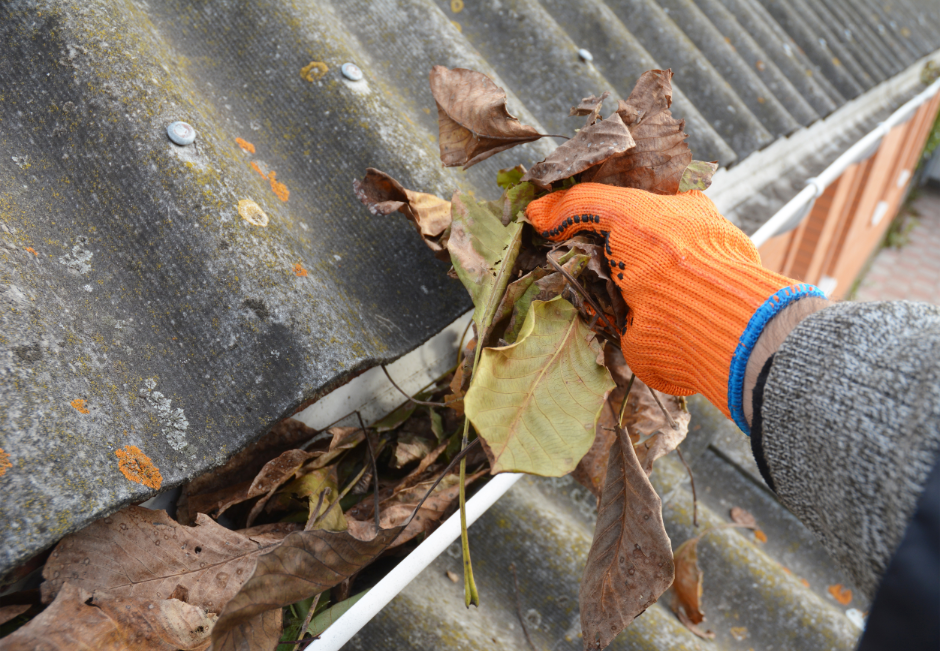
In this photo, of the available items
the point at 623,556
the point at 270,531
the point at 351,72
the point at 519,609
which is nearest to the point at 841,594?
the point at 519,609

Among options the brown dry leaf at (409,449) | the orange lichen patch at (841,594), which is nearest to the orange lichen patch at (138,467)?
the brown dry leaf at (409,449)

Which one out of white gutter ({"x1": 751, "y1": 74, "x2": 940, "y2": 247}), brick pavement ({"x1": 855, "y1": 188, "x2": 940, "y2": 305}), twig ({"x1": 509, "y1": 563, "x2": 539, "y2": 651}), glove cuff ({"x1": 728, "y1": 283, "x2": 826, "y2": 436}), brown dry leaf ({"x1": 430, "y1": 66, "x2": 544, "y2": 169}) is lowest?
brick pavement ({"x1": 855, "y1": 188, "x2": 940, "y2": 305})

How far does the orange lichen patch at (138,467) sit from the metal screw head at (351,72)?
32.5 inches

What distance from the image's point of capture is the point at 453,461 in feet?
2.68

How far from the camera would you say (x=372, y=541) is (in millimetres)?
807

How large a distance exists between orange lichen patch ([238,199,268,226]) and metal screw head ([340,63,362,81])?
39 centimetres

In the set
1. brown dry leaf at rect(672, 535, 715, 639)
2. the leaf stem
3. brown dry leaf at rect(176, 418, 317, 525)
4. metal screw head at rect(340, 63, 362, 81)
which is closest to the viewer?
the leaf stem

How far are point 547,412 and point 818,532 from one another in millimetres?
342

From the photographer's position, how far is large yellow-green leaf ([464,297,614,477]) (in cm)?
69

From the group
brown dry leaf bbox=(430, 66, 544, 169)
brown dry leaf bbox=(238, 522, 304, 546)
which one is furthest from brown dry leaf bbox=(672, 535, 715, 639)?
brown dry leaf bbox=(430, 66, 544, 169)

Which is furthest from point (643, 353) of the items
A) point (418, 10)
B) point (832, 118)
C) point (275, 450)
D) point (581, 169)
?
point (832, 118)

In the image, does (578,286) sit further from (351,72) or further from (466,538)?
(351,72)

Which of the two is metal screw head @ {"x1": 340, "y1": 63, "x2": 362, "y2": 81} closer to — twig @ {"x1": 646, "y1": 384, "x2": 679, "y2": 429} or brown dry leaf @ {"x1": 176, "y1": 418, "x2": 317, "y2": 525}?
brown dry leaf @ {"x1": 176, "y1": 418, "x2": 317, "y2": 525}

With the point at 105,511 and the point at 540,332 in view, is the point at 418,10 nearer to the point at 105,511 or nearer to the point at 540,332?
the point at 540,332
